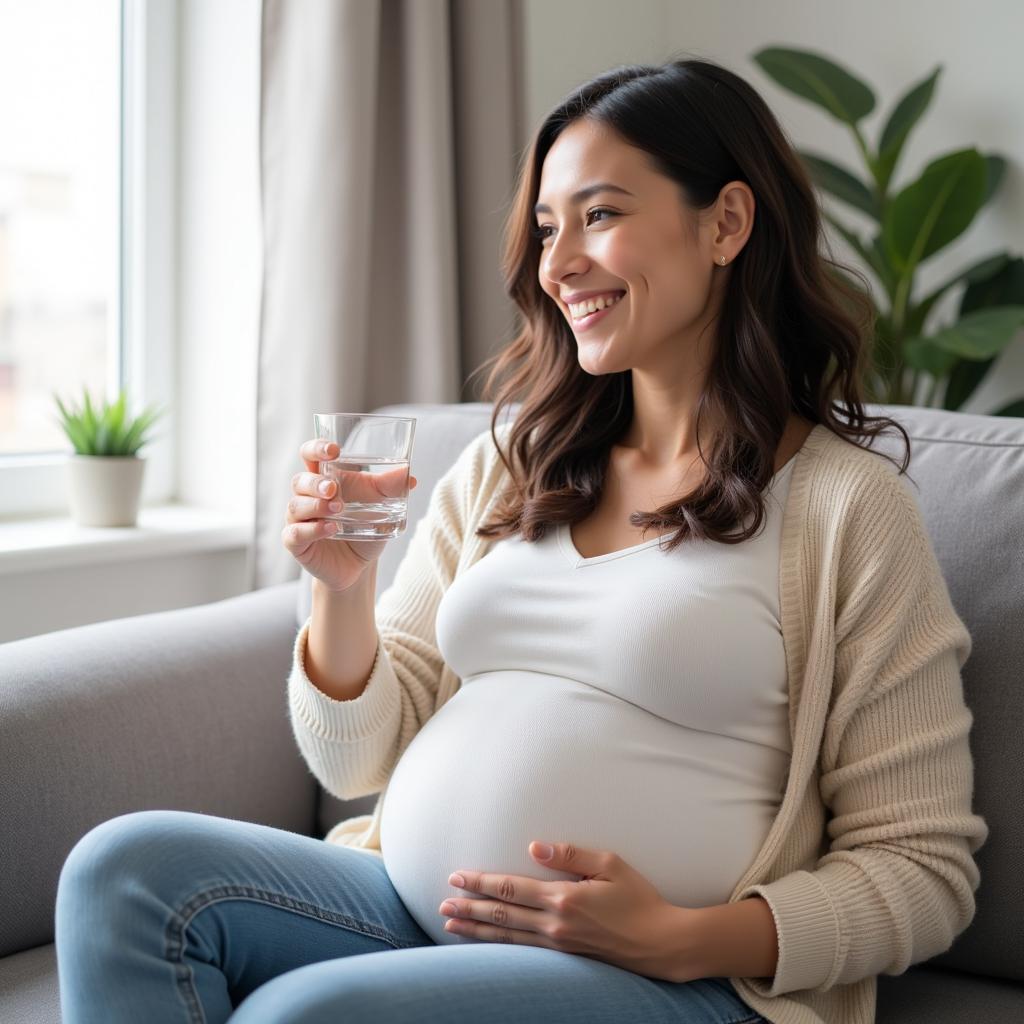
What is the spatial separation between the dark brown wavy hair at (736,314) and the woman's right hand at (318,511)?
0.20 meters

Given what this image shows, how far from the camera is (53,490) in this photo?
6.92 feet

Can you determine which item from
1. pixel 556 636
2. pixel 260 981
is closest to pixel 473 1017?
pixel 260 981

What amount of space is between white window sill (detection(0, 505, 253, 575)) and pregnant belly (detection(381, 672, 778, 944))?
2.75 feet

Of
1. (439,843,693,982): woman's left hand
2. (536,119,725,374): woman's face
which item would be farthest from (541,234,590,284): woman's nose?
(439,843,693,982): woman's left hand

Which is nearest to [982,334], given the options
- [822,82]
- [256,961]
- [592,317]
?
[822,82]

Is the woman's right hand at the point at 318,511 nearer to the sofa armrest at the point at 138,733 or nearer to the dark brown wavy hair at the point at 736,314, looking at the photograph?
the dark brown wavy hair at the point at 736,314

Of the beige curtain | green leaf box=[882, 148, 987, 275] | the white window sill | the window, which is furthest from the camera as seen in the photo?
green leaf box=[882, 148, 987, 275]

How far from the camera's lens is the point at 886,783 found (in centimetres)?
114

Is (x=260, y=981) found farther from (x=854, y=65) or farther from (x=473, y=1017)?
(x=854, y=65)

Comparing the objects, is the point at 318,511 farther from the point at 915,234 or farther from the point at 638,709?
the point at 915,234

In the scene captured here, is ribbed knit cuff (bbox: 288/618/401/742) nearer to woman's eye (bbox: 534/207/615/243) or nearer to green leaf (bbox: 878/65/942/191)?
woman's eye (bbox: 534/207/615/243)

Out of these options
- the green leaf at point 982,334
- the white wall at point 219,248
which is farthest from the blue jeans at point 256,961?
the green leaf at point 982,334

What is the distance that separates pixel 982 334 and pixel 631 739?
4.56 feet

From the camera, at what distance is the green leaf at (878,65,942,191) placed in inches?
93.0
